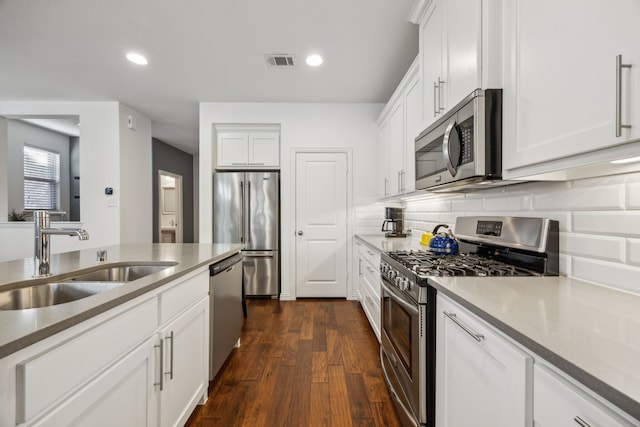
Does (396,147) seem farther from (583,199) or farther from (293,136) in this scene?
(583,199)

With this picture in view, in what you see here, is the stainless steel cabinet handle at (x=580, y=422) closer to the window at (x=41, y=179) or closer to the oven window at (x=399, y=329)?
the oven window at (x=399, y=329)

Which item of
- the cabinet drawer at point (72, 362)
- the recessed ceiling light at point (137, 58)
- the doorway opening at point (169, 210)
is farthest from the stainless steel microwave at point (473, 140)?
the doorway opening at point (169, 210)

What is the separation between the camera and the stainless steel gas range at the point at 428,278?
1.25 metres

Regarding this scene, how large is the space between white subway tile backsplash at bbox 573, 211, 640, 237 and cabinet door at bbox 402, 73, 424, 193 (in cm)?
119

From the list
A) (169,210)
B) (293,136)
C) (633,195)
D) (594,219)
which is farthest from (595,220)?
(169,210)

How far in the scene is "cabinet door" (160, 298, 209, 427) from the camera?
130 cm

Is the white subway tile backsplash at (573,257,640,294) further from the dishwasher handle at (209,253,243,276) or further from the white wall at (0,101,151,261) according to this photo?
the white wall at (0,101,151,261)

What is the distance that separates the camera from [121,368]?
3.25 ft

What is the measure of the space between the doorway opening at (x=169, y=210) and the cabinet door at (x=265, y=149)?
305cm

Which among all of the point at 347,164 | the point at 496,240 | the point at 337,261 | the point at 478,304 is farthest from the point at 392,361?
the point at 347,164

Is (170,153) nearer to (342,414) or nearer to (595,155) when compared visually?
(342,414)

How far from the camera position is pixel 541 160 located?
38.9 inches

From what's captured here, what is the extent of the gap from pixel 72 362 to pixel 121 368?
249 mm

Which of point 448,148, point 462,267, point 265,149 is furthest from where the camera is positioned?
point 265,149
